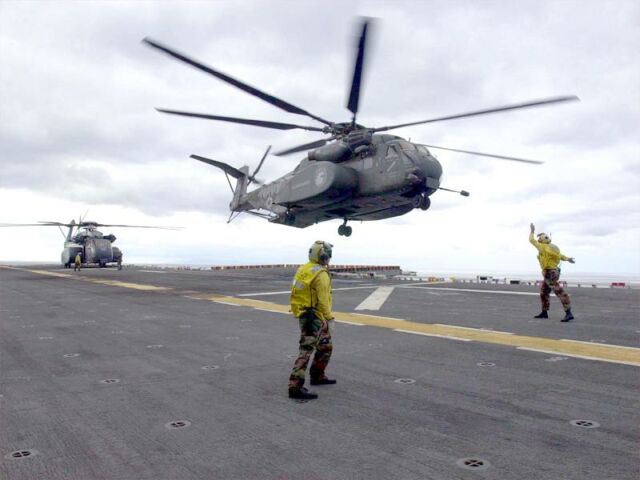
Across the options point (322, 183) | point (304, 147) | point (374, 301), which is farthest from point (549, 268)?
point (304, 147)

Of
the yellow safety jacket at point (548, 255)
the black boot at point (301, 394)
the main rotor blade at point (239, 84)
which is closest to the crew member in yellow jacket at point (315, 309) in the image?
→ the black boot at point (301, 394)

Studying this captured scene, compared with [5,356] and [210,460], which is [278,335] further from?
[210,460]

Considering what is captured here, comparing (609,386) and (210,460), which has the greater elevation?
(609,386)

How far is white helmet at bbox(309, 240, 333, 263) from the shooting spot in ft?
19.8

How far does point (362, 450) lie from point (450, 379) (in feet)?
8.56

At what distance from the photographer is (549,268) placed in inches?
452

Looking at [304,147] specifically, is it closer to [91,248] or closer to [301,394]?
[301,394]

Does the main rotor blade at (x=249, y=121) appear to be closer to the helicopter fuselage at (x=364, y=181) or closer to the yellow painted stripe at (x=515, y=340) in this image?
the helicopter fuselage at (x=364, y=181)

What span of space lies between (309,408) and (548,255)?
8.79 m

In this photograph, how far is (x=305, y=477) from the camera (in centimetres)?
352

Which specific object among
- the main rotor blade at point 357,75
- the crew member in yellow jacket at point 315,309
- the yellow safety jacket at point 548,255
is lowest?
the crew member in yellow jacket at point 315,309

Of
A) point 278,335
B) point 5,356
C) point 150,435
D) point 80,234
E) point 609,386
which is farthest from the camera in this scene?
point 80,234

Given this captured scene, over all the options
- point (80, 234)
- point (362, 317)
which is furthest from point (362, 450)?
point (80, 234)

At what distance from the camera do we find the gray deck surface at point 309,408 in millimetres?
3727
